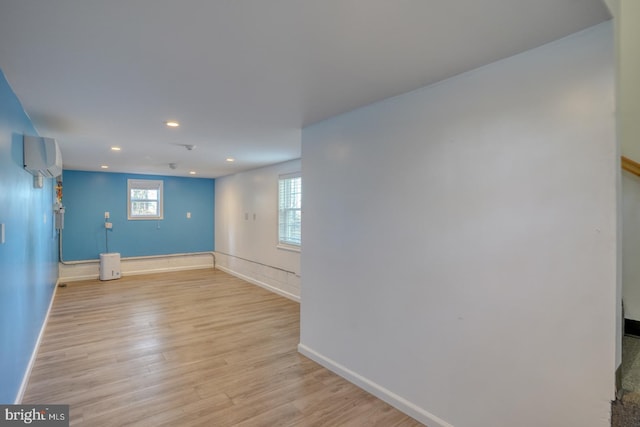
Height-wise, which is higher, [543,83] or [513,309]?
[543,83]

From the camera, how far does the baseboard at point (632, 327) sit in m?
1.92

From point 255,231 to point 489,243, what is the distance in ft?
16.4

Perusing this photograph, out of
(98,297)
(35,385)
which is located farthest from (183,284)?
(35,385)

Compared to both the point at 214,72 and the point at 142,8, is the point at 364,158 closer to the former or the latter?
the point at 214,72

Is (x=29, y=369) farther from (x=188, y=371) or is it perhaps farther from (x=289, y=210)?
(x=289, y=210)

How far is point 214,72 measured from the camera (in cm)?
194

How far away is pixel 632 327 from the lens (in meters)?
1.94

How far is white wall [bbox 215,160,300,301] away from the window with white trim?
11 cm

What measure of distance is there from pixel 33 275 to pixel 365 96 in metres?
3.58

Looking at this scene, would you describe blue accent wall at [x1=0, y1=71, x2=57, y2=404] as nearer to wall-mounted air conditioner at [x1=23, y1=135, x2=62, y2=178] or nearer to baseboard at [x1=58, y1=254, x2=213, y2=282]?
wall-mounted air conditioner at [x1=23, y1=135, x2=62, y2=178]

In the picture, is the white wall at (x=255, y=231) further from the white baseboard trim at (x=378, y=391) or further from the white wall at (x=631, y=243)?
the white wall at (x=631, y=243)

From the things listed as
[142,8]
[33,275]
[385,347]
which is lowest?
[385,347]

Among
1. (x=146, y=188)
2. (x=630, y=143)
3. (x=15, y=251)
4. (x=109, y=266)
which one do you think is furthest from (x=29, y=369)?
(x=146, y=188)

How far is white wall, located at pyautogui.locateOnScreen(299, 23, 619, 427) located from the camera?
150 centimetres
